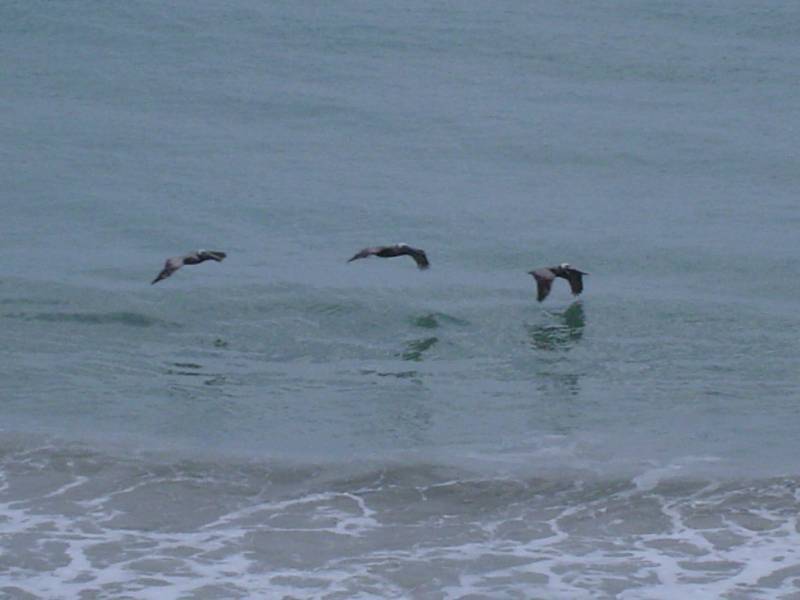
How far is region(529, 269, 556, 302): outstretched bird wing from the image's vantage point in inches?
986

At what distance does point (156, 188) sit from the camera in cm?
2973

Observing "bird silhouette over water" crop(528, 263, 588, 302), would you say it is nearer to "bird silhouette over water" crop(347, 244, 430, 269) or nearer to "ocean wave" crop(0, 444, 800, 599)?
"bird silhouette over water" crop(347, 244, 430, 269)

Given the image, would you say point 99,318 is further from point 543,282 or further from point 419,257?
point 543,282

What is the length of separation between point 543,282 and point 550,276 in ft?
0.50

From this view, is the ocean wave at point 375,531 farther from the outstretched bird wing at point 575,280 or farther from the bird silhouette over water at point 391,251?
the outstretched bird wing at point 575,280

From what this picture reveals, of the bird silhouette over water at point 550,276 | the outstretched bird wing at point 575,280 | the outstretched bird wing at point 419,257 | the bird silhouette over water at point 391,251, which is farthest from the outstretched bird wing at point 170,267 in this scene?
the outstretched bird wing at point 575,280

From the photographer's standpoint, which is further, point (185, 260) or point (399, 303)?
point (399, 303)

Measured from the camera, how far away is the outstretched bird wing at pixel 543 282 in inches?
986

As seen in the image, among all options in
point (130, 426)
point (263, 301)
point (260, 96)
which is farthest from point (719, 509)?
point (260, 96)

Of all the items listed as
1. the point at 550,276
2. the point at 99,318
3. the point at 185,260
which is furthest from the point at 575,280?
the point at 99,318

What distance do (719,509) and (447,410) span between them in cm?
444

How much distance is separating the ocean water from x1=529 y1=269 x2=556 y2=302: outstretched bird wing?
0.36 meters

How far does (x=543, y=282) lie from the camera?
25.1 metres

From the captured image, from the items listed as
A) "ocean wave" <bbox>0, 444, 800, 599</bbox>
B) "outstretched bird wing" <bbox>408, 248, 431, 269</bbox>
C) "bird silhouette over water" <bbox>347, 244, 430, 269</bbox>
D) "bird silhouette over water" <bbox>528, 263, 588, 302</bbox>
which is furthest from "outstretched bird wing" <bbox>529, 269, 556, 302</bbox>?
"ocean wave" <bbox>0, 444, 800, 599</bbox>
